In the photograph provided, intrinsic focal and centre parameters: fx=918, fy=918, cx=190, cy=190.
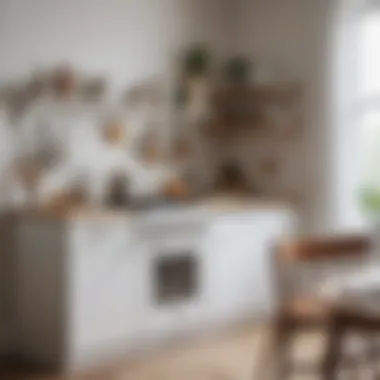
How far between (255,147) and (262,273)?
1.10 meters

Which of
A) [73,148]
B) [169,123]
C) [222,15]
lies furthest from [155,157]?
[222,15]

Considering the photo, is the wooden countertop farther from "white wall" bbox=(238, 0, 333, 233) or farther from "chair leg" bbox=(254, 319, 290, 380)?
"chair leg" bbox=(254, 319, 290, 380)

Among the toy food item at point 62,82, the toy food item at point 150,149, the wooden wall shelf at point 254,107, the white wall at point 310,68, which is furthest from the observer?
the wooden wall shelf at point 254,107

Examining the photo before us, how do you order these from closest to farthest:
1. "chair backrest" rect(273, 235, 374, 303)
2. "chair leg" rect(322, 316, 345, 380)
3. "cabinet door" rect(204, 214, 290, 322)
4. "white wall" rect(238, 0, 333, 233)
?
"chair leg" rect(322, 316, 345, 380), "chair backrest" rect(273, 235, 374, 303), "cabinet door" rect(204, 214, 290, 322), "white wall" rect(238, 0, 333, 233)

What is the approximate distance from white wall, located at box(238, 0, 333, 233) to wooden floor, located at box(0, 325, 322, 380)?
53.4 inches

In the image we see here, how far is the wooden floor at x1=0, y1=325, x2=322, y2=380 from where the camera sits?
4.91 metres

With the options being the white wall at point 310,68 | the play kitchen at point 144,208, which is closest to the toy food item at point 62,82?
the play kitchen at point 144,208

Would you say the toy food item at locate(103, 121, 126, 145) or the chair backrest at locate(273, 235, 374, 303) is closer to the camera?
the chair backrest at locate(273, 235, 374, 303)

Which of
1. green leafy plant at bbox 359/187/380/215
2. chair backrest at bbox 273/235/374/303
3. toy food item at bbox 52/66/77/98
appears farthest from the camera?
green leafy plant at bbox 359/187/380/215

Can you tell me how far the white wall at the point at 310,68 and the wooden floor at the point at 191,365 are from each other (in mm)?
1356

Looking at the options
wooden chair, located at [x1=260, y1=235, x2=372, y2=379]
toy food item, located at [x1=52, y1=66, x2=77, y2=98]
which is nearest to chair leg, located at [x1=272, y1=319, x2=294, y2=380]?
wooden chair, located at [x1=260, y1=235, x2=372, y2=379]

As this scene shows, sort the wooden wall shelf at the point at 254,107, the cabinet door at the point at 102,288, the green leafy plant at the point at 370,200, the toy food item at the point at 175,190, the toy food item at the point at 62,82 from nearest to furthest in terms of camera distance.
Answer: the cabinet door at the point at 102,288
the toy food item at the point at 62,82
the toy food item at the point at 175,190
the green leafy plant at the point at 370,200
the wooden wall shelf at the point at 254,107

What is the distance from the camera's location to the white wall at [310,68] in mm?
6699

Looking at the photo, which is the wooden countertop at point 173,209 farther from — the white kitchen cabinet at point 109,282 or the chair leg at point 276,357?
the chair leg at point 276,357
